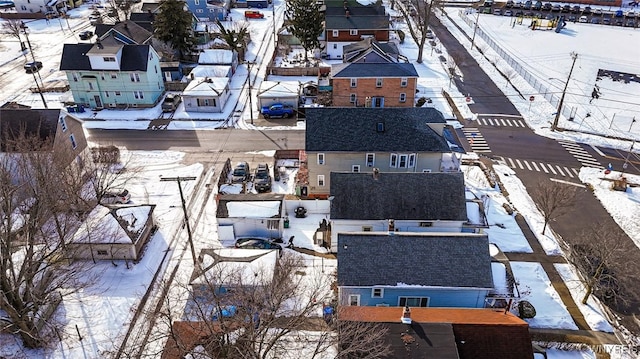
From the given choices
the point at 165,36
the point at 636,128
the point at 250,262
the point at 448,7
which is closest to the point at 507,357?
the point at 250,262

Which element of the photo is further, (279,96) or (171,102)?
(171,102)

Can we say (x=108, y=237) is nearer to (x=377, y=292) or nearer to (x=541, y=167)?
(x=377, y=292)

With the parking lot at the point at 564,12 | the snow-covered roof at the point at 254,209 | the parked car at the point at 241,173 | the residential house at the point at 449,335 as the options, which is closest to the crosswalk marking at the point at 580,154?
the residential house at the point at 449,335

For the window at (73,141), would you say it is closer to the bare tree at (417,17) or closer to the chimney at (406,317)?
the chimney at (406,317)

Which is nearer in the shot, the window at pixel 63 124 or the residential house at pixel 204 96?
the window at pixel 63 124

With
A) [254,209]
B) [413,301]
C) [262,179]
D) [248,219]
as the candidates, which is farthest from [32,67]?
[413,301]

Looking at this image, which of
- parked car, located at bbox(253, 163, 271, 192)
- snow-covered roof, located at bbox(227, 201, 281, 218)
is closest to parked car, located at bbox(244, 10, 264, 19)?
parked car, located at bbox(253, 163, 271, 192)

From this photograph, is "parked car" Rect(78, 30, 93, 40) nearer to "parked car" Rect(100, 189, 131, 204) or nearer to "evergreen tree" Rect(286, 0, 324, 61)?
"evergreen tree" Rect(286, 0, 324, 61)
